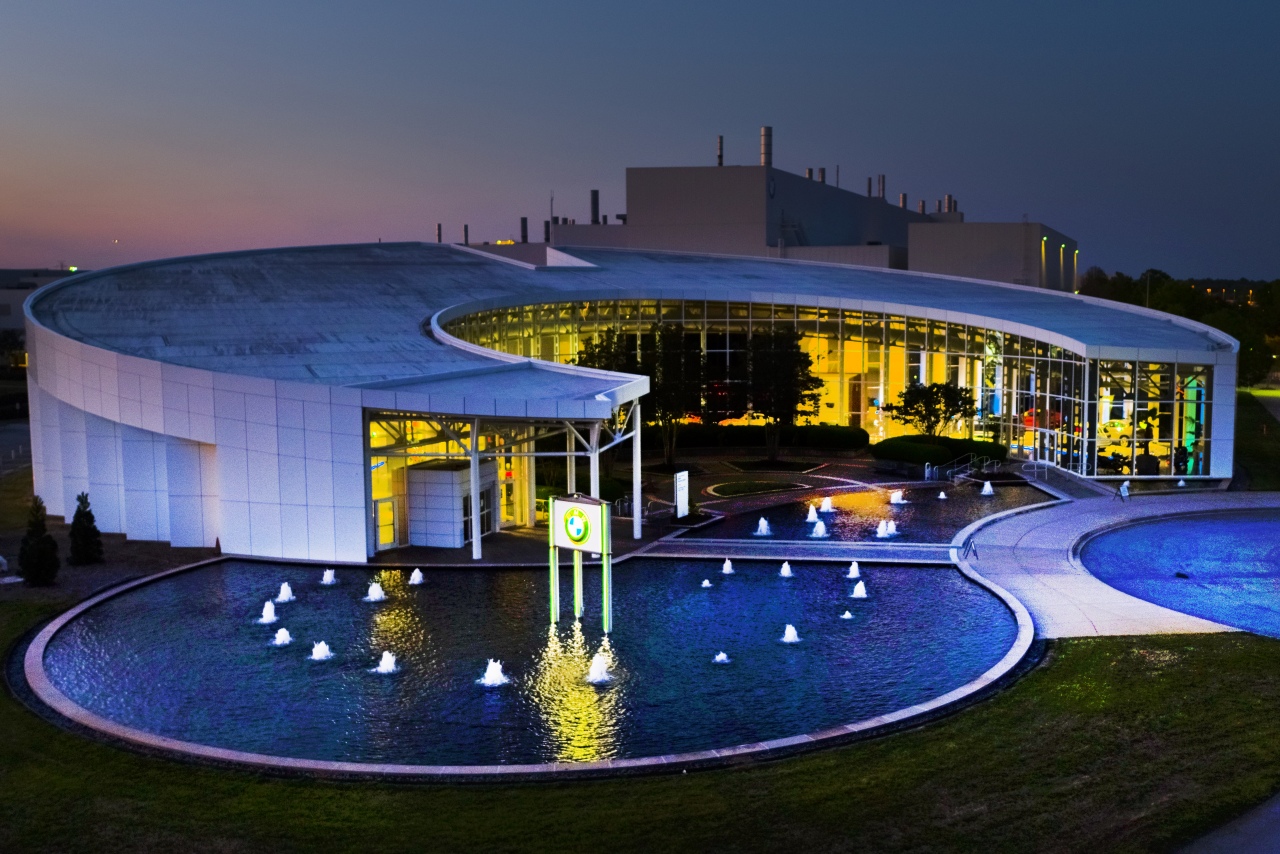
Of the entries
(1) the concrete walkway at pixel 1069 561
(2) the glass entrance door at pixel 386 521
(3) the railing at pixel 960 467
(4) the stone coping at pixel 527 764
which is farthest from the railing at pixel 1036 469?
(4) the stone coping at pixel 527 764

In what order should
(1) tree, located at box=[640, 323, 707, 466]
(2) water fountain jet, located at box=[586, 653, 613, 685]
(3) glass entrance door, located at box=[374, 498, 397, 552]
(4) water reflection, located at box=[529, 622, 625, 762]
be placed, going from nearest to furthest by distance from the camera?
(4) water reflection, located at box=[529, 622, 625, 762]
(2) water fountain jet, located at box=[586, 653, 613, 685]
(3) glass entrance door, located at box=[374, 498, 397, 552]
(1) tree, located at box=[640, 323, 707, 466]

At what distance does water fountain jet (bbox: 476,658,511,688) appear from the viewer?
2058cm

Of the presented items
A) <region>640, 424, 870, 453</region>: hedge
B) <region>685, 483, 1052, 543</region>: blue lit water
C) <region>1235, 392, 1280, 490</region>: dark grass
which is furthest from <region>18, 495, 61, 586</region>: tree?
<region>1235, 392, 1280, 490</region>: dark grass

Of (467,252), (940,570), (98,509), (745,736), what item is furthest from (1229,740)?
(467,252)

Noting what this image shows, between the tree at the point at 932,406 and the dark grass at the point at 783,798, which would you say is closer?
the dark grass at the point at 783,798

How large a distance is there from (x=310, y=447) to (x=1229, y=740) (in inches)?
830

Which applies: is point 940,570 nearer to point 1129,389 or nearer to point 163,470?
point 1129,389

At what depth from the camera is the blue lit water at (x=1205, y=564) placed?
→ 25.7 meters

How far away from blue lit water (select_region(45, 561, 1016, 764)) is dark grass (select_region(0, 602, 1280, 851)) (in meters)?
1.30

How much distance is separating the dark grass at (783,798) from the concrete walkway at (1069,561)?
510 cm

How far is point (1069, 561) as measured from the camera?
97.9 feet

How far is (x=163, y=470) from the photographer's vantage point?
33344mm

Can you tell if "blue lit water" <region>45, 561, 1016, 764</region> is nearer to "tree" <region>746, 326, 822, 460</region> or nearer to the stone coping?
the stone coping

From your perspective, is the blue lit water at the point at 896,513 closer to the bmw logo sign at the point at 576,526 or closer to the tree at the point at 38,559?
the bmw logo sign at the point at 576,526
